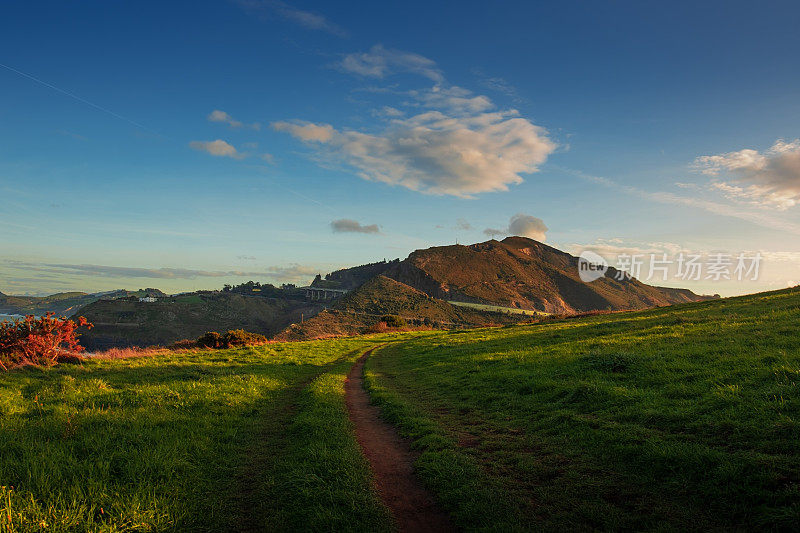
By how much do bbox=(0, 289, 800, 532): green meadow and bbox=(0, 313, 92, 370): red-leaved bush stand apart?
348 cm

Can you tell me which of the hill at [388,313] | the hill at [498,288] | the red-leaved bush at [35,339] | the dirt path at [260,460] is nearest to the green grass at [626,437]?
the dirt path at [260,460]

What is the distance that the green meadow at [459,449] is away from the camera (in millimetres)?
5371

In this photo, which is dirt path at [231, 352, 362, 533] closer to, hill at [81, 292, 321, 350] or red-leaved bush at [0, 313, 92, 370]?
red-leaved bush at [0, 313, 92, 370]

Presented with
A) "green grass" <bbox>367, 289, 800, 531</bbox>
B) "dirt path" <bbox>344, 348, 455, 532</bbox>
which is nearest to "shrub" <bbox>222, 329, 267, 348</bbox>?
"green grass" <bbox>367, 289, 800, 531</bbox>

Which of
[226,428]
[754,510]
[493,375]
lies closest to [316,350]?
[493,375]

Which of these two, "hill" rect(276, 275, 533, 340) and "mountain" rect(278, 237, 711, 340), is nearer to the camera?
"hill" rect(276, 275, 533, 340)

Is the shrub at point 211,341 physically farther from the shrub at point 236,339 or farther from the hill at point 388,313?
the hill at point 388,313

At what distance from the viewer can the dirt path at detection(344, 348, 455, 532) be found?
5.72 m

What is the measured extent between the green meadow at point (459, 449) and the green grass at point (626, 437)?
0.04 meters

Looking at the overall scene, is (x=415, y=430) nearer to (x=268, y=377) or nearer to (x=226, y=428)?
(x=226, y=428)

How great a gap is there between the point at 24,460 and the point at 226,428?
13.2ft

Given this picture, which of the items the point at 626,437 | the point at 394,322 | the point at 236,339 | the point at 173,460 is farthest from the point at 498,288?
the point at 173,460

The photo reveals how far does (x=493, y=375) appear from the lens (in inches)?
626

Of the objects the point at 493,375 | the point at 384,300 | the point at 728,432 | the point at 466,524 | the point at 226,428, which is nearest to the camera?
the point at 466,524
